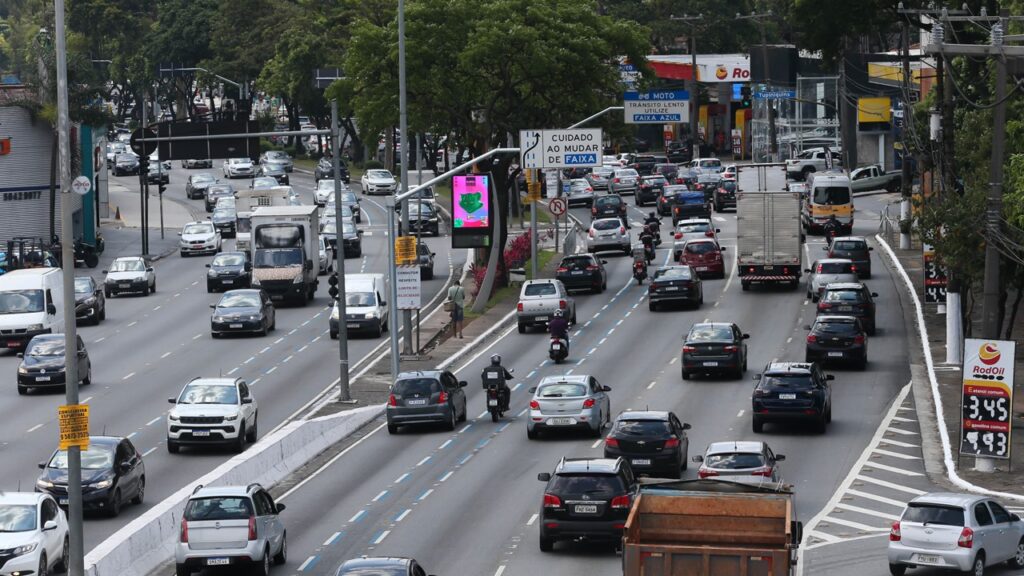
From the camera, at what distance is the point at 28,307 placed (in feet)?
174

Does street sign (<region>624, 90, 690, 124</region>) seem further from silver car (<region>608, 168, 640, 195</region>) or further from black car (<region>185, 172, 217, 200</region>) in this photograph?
black car (<region>185, 172, 217, 200</region>)

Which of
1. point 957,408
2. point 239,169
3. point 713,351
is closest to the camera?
point 957,408

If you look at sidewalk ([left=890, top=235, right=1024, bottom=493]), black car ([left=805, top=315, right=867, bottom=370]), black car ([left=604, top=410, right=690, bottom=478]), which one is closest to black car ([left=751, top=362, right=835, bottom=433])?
sidewalk ([left=890, top=235, right=1024, bottom=493])

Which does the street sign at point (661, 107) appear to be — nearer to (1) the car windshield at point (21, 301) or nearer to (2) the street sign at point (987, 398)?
(1) the car windshield at point (21, 301)

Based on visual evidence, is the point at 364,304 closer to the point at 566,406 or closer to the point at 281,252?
the point at 281,252

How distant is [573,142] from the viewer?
65.3 m

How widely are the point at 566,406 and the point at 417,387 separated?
424 centimetres

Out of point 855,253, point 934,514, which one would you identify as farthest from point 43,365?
point 855,253

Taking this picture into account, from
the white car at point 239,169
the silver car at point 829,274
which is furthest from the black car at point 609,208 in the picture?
the white car at point 239,169

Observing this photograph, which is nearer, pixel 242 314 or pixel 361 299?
pixel 242 314

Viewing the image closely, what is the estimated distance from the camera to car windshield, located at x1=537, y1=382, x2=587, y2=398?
39062 millimetres

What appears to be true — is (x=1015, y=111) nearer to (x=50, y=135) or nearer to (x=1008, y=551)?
(x=1008, y=551)

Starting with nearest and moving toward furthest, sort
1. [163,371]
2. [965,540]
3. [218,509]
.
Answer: [965,540]
[218,509]
[163,371]

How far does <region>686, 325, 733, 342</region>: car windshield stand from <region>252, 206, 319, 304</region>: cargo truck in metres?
20.2
